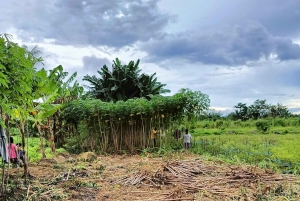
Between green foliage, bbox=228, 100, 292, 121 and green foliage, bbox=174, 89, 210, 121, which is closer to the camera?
green foliage, bbox=174, 89, 210, 121

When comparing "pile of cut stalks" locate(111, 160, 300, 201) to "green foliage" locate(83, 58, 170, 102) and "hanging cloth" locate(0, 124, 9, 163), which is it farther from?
"green foliage" locate(83, 58, 170, 102)

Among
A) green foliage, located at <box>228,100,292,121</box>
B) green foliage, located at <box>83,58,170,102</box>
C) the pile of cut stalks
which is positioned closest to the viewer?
the pile of cut stalks

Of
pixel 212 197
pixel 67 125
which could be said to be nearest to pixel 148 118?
pixel 67 125

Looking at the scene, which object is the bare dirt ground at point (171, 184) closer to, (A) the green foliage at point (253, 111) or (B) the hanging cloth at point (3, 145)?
(B) the hanging cloth at point (3, 145)

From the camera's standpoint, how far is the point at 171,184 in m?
6.32

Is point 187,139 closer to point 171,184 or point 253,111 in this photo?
point 171,184

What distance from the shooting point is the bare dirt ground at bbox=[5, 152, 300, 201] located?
17.4ft

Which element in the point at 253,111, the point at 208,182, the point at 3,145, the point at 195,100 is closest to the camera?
the point at 3,145

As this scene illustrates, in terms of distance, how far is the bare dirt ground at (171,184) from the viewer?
17.4ft

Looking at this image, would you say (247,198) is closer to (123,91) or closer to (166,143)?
(166,143)

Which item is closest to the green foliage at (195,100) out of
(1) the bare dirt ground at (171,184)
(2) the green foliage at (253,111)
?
(1) the bare dirt ground at (171,184)

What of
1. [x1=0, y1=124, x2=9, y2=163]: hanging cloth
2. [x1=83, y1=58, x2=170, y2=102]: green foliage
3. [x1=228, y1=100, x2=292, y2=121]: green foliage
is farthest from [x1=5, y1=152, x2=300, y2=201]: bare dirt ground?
[x1=228, y1=100, x2=292, y2=121]: green foliage

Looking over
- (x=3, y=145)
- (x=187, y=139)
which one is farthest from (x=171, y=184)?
(x=187, y=139)

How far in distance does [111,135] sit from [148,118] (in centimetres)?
188
